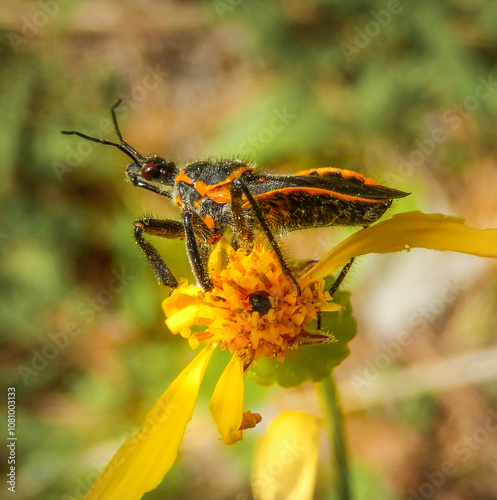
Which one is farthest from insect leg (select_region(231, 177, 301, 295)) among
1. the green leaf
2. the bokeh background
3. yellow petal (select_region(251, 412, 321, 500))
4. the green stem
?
the bokeh background

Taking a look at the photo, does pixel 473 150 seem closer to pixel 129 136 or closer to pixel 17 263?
pixel 129 136

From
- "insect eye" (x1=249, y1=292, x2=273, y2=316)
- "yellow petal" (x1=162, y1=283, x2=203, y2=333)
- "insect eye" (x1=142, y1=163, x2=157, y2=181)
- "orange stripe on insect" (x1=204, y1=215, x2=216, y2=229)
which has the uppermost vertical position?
"insect eye" (x1=142, y1=163, x2=157, y2=181)

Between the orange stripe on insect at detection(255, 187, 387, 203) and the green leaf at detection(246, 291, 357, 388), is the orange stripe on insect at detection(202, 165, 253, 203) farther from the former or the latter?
the green leaf at detection(246, 291, 357, 388)

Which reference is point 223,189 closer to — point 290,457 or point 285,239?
point 290,457

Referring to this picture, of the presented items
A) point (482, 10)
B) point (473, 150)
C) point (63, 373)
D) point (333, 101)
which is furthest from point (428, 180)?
point (63, 373)

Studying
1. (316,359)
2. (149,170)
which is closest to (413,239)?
(316,359)
